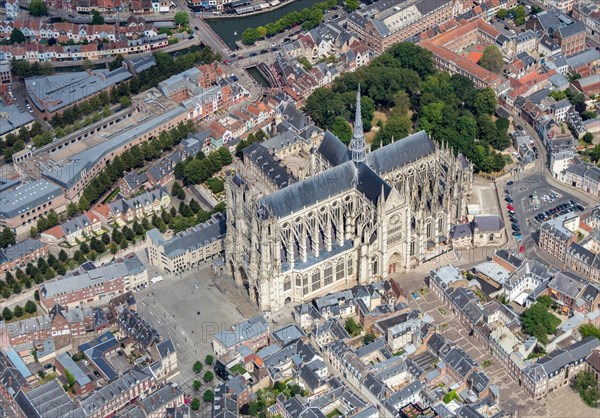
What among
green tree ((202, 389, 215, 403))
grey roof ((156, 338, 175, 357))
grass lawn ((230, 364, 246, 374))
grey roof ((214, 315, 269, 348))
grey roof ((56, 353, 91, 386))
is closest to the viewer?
green tree ((202, 389, 215, 403))

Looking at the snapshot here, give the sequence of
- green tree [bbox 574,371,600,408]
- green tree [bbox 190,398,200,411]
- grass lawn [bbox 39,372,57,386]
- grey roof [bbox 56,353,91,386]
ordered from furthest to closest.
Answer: grass lawn [bbox 39,372,57,386] < grey roof [bbox 56,353,91,386] < green tree [bbox 190,398,200,411] < green tree [bbox 574,371,600,408]

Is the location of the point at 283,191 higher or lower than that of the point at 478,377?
higher

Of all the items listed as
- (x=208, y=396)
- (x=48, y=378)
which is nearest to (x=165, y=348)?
(x=208, y=396)

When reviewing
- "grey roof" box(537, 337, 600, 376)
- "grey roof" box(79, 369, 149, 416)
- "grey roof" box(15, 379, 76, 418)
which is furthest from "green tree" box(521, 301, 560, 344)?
"grey roof" box(15, 379, 76, 418)

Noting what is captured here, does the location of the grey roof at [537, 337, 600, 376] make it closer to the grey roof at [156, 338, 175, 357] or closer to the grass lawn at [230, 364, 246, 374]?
the grass lawn at [230, 364, 246, 374]

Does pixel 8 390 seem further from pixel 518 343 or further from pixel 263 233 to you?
pixel 518 343

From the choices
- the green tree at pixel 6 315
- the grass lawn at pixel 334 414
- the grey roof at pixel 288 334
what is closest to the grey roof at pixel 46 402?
the green tree at pixel 6 315

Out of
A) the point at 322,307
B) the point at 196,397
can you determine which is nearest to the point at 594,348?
the point at 322,307
